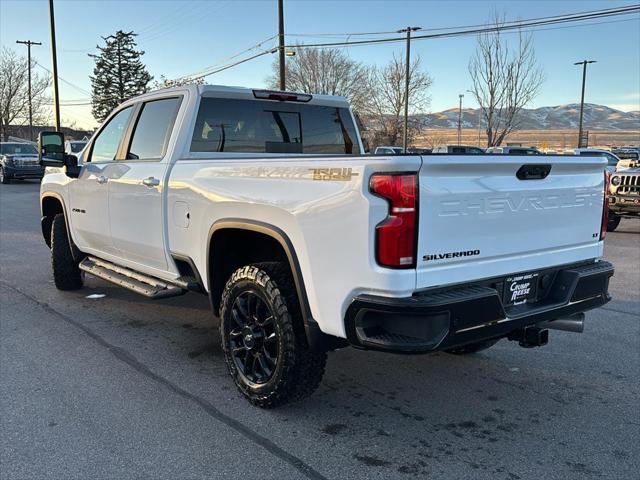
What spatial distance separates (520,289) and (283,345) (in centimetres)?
141

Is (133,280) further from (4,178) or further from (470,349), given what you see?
(4,178)

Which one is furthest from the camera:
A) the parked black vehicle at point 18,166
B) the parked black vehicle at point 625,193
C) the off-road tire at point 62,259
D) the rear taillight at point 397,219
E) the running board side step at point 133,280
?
the parked black vehicle at point 18,166

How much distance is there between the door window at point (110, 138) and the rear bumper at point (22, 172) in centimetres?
2135

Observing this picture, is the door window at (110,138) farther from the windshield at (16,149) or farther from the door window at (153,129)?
the windshield at (16,149)

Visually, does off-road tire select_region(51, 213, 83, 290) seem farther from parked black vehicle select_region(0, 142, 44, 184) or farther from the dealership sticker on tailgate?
parked black vehicle select_region(0, 142, 44, 184)

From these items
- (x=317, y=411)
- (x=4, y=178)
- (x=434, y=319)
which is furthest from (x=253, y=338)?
(x=4, y=178)

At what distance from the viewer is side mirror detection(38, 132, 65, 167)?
18.8 ft

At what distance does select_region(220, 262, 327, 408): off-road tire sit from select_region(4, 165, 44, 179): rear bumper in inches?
961

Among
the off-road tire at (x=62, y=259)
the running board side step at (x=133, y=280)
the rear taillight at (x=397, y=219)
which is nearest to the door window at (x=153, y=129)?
the running board side step at (x=133, y=280)

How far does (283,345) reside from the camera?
131 inches

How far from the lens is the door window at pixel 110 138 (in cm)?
540

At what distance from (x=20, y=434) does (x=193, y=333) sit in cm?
200

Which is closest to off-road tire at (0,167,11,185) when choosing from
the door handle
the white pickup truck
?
the white pickup truck

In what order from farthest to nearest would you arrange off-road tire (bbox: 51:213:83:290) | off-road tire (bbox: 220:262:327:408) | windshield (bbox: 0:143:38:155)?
1. windshield (bbox: 0:143:38:155)
2. off-road tire (bbox: 51:213:83:290)
3. off-road tire (bbox: 220:262:327:408)
